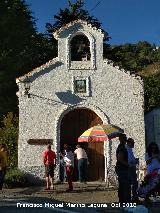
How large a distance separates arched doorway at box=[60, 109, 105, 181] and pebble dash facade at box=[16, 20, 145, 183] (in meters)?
0.04

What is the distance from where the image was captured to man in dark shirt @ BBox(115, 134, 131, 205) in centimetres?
1005

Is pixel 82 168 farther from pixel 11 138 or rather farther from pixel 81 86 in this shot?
pixel 11 138

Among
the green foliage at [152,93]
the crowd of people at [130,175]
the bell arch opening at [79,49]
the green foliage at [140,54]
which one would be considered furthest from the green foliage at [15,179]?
the green foliage at [140,54]

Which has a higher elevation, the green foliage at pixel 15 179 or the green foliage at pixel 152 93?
the green foliage at pixel 152 93

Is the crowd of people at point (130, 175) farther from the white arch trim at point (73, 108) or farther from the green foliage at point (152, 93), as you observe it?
the green foliage at point (152, 93)

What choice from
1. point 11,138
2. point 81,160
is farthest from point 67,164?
point 11,138

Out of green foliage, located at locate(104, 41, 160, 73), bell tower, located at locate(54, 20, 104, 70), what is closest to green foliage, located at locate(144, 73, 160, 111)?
bell tower, located at locate(54, 20, 104, 70)

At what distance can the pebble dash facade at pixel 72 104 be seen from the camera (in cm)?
1683

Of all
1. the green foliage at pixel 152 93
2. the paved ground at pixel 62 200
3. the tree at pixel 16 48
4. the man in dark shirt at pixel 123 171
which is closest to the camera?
the paved ground at pixel 62 200

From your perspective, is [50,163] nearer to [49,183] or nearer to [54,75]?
[49,183]

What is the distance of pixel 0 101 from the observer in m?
25.0

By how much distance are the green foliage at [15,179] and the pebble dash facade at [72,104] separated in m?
0.55

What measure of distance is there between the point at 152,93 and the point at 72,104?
7.64 metres

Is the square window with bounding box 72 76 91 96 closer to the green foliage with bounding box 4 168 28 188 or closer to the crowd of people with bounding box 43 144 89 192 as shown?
the crowd of people with bounding box 43 144 89 192
